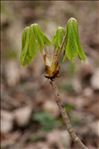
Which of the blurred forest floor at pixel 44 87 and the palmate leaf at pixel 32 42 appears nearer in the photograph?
the palmate leaf at pixel 32 42

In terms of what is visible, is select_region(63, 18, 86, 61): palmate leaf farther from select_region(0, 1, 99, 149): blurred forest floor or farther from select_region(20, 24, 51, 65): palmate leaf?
select_region(0, 1, 99, 149): blurred forest floor

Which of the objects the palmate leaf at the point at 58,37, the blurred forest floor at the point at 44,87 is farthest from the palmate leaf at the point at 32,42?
the blurred forest floor at the point at 44,87

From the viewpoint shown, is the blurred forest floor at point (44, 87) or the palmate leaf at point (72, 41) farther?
the blurred forest floor at point (44, 87)

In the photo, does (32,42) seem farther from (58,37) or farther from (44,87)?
(44,87)

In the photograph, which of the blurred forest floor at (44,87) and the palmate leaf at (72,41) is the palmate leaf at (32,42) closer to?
the palmate leaf at (72,41)

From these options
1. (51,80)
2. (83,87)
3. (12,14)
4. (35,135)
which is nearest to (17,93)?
(83,87)

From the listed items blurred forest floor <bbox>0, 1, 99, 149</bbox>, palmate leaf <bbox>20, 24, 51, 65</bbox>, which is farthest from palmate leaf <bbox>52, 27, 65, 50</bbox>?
blurred forest floor <bbox>0, 1, 99, 149</bbox>
